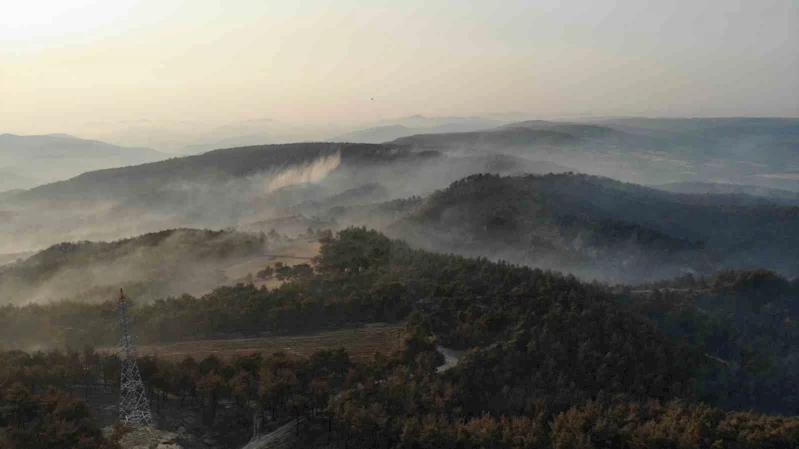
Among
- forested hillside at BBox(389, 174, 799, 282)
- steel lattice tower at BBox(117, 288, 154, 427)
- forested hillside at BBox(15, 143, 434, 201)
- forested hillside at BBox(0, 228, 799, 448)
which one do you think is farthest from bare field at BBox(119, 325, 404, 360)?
forested hillside at BBox(15, 143, 434, 201)

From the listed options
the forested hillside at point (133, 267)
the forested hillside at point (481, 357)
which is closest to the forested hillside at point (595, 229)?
the forested hillside at point (481, 357)

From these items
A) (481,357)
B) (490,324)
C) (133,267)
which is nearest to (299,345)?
(481,357)

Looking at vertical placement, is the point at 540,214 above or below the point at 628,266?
above

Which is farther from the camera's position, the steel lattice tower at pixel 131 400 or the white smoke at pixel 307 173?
the white smoke at pixel 307 173

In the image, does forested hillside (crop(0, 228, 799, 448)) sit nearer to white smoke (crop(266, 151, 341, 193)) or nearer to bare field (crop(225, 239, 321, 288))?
bare field (crop(225, 239, 321, 288))

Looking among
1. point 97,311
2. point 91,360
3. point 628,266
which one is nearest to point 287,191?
point 628,266

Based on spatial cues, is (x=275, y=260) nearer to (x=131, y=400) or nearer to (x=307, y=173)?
(x=131, y=400)

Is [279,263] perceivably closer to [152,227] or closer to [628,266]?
[628,266]

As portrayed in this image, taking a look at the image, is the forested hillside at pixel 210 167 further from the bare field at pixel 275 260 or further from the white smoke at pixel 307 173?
the bare field at pixel 275 260
